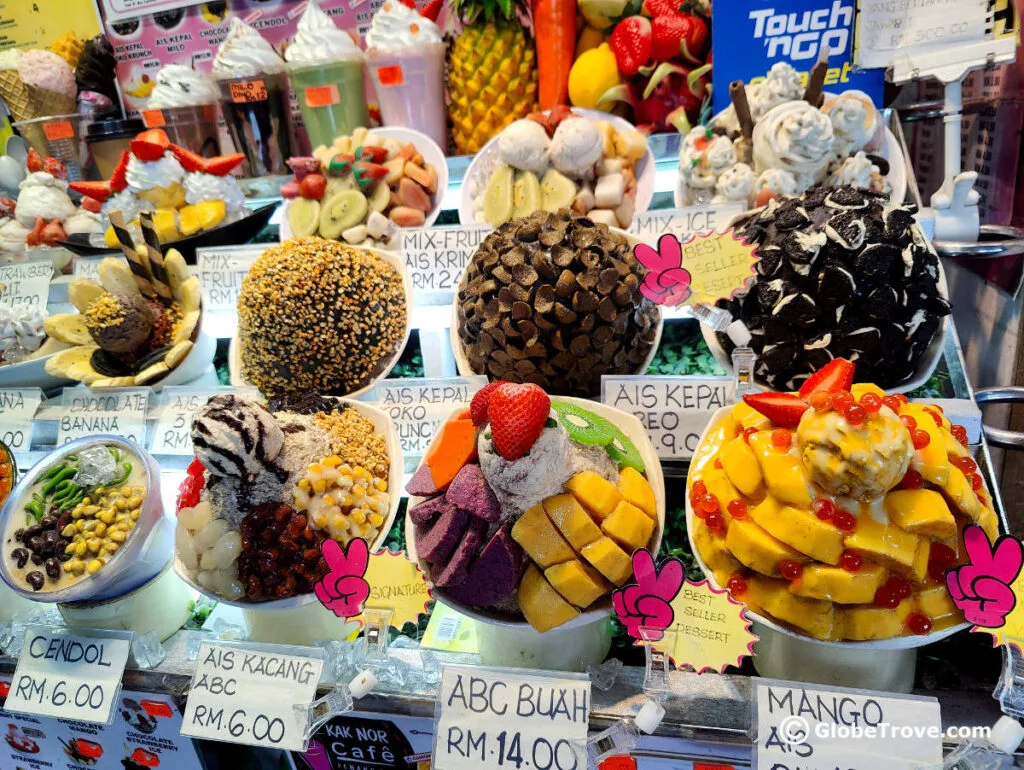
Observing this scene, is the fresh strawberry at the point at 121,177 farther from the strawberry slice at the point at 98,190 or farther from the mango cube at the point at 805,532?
the mango cube at the point at 805,532

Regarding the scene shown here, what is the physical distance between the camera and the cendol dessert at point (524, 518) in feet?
2.92

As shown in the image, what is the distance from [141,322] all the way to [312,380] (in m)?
0.41

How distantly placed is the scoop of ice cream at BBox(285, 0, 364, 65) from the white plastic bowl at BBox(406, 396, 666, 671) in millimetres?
1398

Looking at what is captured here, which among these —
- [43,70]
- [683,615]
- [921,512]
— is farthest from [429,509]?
[43,70]

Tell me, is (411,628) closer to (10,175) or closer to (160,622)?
(160,622)

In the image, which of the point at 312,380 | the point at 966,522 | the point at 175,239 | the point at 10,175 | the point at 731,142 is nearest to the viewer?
the point at 966,522

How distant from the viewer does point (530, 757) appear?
90 cm

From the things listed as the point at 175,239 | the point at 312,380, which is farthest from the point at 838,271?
the point at 175,239

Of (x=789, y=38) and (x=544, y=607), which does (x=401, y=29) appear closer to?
(x=789, y=38)

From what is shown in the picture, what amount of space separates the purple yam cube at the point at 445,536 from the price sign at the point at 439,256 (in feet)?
2.31

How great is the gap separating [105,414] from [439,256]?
0.76 metres

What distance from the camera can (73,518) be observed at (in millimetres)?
1139

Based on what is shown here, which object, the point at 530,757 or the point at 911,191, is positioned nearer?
the point at 530,757

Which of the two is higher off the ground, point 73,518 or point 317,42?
point 317,42
